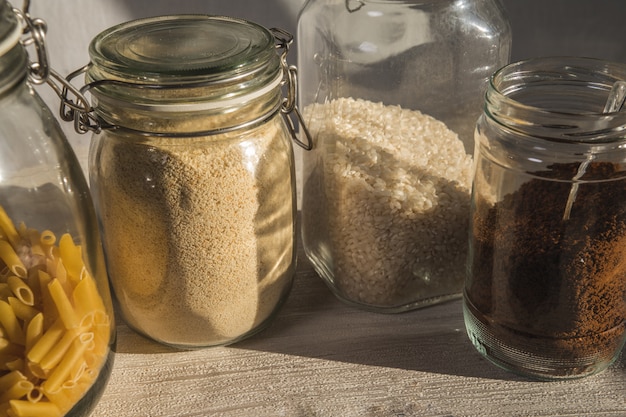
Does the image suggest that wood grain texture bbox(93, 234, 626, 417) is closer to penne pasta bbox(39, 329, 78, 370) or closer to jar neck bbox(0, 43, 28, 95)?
penne pasta bbox(39, 329, 78, 370)

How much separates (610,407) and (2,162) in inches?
20.7

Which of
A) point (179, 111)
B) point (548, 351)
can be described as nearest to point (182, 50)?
point (179, 111)

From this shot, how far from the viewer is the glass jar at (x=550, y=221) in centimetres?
58

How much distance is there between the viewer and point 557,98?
0.68m

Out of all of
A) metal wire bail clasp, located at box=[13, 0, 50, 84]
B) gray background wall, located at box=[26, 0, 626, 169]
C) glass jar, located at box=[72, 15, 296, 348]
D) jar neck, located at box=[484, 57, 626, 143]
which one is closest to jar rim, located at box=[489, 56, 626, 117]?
jar neck, located at box=[484, 57, 626, 143]

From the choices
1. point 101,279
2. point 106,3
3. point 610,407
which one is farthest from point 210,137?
point 106,3

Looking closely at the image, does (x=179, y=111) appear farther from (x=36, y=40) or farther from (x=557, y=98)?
(x=557, y=98)

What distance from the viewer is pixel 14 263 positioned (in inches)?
21.4

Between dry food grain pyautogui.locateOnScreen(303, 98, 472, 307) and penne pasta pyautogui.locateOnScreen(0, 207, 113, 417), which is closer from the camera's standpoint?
penne pasta pyautogui.locateOnScreen(0, 207, 113, 417)

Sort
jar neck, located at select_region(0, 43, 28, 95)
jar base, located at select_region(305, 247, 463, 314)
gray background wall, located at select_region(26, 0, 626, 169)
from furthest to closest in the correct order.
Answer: gray background wall, located at select_region(26, 0, 626, 169)
jar base, located at select_region(305, 247, 463, 314)
jar neck, located at select_region(0, 43, 28, 95)

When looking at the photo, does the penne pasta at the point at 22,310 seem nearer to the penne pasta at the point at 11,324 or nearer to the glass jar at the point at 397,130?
the penne pasta at the point at 11,324

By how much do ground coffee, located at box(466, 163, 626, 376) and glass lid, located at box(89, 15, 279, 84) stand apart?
0.79 feet

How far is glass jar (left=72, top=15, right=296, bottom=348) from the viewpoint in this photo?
0.58 m

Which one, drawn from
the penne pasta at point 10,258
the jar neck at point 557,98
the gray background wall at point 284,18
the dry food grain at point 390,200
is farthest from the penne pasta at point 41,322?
the gray background wall at point 284,18
